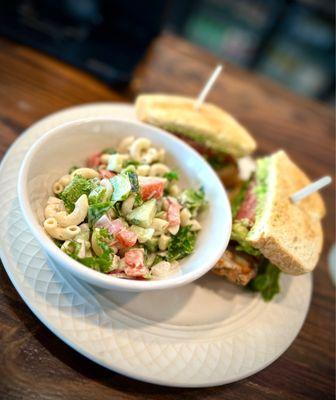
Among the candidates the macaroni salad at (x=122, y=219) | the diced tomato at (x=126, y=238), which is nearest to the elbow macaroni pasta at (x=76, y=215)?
the macaroni salad at (x=122, y=219)

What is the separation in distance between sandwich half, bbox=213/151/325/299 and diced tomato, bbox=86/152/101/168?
0.52 meters

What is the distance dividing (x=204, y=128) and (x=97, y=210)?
2.12ft

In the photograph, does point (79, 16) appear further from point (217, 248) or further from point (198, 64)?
point (217, 248)

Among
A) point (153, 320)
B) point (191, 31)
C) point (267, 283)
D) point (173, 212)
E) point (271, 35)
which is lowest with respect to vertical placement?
point (153, 320)

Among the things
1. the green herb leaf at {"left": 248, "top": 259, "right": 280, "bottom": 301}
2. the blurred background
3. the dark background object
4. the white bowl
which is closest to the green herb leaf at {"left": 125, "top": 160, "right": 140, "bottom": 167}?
the white bowl

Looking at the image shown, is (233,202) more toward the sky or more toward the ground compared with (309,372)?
more toward the sky

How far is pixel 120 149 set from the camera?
1.29 meters

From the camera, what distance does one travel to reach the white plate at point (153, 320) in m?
0.91

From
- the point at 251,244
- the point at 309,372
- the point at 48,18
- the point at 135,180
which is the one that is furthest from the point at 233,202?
the point at 48,18

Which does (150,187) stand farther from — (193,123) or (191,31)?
(191,31)

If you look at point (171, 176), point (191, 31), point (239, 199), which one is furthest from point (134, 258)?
point (191, 31)

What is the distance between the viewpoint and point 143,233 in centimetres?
100

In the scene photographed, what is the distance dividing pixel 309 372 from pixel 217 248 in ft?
1.71

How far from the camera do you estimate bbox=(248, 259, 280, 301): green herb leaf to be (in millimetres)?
1229
